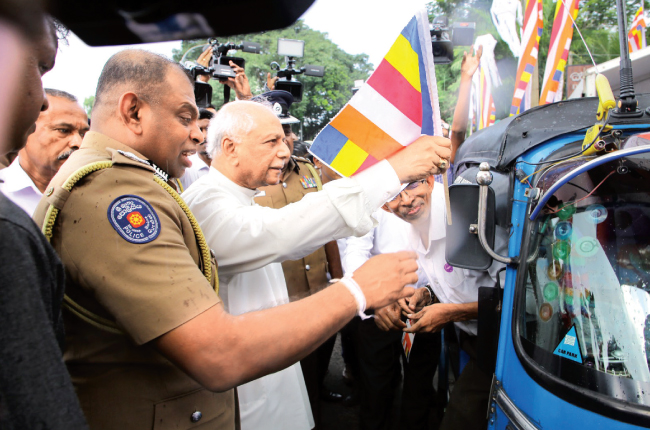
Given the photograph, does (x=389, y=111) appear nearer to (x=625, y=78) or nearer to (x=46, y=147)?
(x=625, y=78)

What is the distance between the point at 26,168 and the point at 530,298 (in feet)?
9.32

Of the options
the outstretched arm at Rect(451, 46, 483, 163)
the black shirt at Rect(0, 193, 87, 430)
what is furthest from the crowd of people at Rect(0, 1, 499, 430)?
the outstretched arm at Rect(451, 46, 483, 163)

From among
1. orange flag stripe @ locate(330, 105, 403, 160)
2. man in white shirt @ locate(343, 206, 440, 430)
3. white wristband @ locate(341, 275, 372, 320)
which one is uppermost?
orange flag stripe @ locate(330, 105, 403, 160)

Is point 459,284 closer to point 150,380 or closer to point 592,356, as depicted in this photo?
point 592,356

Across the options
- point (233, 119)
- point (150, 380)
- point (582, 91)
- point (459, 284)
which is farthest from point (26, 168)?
point (582, 91)

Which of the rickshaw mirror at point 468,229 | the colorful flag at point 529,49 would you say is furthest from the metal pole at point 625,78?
the colorful flag at point 529,49

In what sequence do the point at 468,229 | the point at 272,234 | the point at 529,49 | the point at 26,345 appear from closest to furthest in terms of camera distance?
1. the point at 26,345
2. the point at 272,234
3. the point at 468,229
4. the point at 529,49

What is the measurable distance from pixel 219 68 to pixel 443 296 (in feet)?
10.2

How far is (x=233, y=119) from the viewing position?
222cm

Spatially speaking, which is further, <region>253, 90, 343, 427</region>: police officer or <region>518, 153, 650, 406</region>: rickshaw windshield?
<region>253, 90, 343, 427</region>: police officer

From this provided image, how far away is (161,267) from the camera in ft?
3.41

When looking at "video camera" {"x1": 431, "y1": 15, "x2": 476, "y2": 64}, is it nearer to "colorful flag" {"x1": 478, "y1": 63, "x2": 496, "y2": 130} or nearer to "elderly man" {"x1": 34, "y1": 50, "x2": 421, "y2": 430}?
"colorful flag" {"x1": 478, "y1": 63, "x2": 496, "y2": 130}

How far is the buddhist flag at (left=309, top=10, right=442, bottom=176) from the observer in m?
1.73

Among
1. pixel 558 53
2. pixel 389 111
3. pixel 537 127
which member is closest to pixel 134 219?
pixel 389 111
